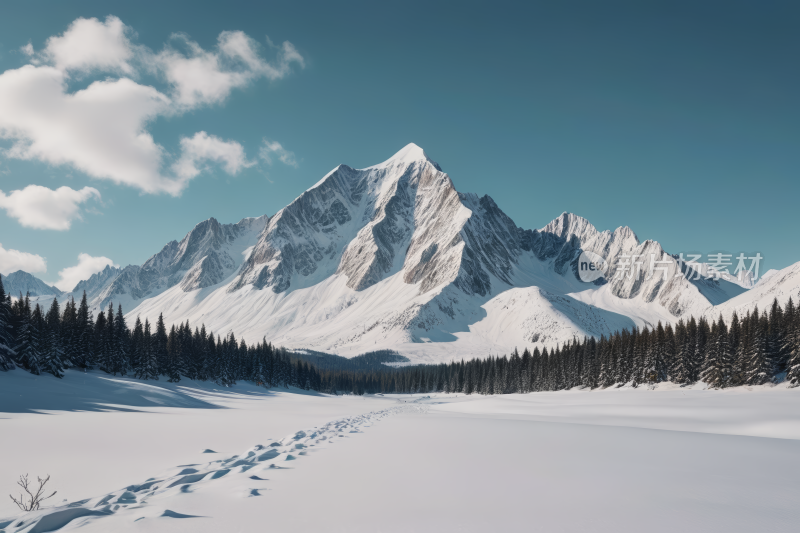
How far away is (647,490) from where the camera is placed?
6.80m

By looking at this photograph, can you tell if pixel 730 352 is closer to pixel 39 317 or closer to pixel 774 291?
pixel 39 317

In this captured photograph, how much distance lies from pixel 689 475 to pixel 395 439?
785 cm

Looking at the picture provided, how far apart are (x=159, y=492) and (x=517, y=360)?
384ft

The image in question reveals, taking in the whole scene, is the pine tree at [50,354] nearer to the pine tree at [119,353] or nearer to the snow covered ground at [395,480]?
the pine tree at [119,353]

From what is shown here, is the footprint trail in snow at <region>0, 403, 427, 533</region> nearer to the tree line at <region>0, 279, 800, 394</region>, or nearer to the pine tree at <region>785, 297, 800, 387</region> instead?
the tree line at <region>0, 279, 800, 394</region>

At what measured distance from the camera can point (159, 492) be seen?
6340 mm

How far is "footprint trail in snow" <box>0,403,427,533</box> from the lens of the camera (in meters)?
4.55

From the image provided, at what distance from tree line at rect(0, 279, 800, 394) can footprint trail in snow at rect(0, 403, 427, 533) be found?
43.1 m

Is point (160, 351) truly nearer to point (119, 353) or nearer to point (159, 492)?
point (119, 353)

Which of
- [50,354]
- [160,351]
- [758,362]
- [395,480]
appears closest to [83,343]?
[160,351]

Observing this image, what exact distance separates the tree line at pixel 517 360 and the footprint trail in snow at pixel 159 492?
43140 millimetres

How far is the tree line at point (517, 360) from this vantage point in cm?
4678

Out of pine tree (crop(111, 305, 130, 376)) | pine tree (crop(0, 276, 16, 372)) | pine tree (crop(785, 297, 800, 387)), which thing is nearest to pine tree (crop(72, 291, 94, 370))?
pine tree (crop(111, 305, 130, 376))

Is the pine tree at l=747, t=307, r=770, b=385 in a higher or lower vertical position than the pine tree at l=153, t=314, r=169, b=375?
higher
